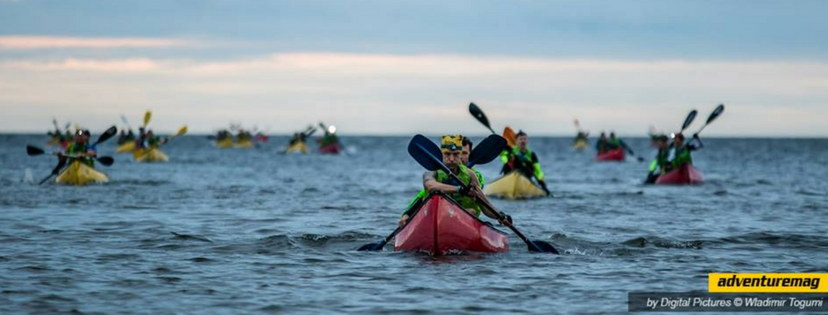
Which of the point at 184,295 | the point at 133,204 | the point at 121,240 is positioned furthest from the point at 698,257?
the point at 133,204

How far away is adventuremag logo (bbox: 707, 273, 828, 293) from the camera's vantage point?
519 inches

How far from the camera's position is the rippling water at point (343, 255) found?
12.4 meters

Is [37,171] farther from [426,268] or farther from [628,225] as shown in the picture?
[426,268]

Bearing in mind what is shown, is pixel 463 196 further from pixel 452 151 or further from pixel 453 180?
pixel 452 151

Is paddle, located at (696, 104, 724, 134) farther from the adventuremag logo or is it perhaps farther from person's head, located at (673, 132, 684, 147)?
the adventuremag logo

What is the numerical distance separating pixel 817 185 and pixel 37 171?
31.8 m

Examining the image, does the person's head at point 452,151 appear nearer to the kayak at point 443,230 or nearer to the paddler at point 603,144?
the kayak at point 443,230

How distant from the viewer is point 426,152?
15016 mm

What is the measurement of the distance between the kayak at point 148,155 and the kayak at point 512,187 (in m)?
37.5

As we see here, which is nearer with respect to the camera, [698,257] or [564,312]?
[564,312]

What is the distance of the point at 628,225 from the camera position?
22328mm

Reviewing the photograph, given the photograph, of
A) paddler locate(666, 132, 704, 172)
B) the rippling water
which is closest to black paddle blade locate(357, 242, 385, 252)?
the rippling water

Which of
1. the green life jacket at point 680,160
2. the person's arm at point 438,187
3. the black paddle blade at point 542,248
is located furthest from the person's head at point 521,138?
the person's arm at point 438,187

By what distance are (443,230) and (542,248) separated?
2386 millimetres
